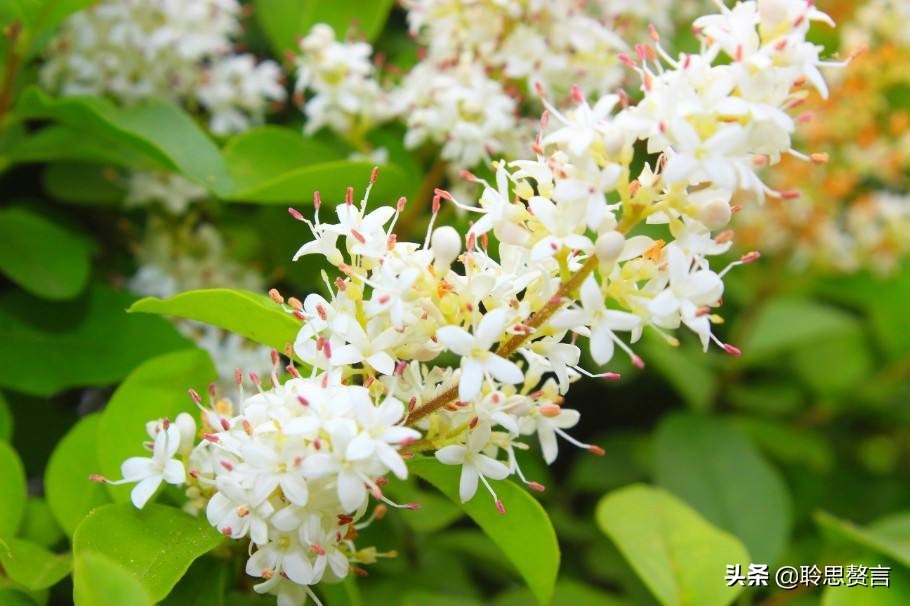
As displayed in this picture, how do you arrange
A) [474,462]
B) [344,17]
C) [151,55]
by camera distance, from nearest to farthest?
[474,462] < [151,55] < [344,17]

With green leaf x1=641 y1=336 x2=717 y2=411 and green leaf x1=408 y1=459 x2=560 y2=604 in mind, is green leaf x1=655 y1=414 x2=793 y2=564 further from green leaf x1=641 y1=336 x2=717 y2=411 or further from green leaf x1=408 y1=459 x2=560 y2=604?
green leaf x1=408 y1=459 x2=560 y2=604

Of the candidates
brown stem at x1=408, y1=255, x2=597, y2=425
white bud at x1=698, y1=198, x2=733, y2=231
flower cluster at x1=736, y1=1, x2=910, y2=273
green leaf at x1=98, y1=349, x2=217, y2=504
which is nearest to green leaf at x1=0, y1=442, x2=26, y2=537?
green leaf at x1=98, y1=349, x2=217, y2=504

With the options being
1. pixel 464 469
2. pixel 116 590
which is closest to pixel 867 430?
pixel 464 469

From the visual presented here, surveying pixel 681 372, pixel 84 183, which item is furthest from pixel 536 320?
pixel 681 372

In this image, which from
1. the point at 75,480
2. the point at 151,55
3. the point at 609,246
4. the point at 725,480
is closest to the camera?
the point at 609,246

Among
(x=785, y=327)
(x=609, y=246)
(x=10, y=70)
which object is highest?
(x=609, y=246)

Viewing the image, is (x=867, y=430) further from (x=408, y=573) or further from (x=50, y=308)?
(x=50, y=308)

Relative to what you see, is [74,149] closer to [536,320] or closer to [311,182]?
[311,182]
